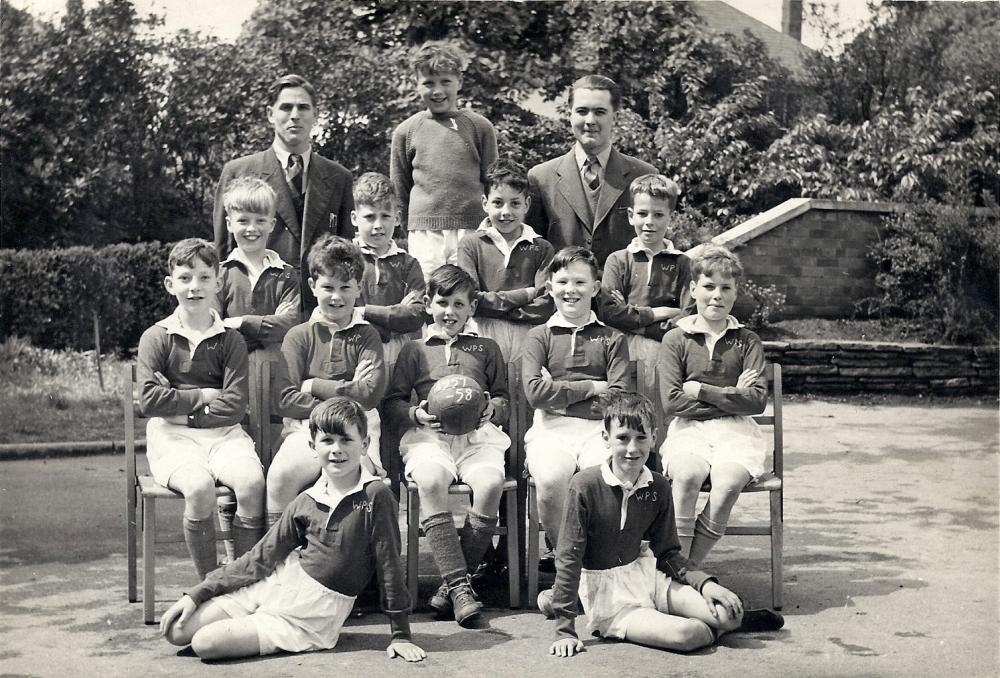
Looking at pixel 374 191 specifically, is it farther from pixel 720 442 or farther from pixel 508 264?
pixel 720 442

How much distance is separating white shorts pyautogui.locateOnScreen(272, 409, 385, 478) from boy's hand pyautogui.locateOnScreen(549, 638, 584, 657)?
3.36 ft

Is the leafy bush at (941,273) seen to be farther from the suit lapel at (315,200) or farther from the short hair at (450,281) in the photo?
the short hair at (450,281)

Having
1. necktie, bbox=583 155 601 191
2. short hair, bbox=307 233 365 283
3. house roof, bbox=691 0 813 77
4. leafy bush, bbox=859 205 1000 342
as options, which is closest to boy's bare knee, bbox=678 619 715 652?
short hair, bbox=307 233 365 283

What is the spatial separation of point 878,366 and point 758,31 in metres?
6.98

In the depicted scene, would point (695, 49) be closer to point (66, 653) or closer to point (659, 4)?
point (659, 4)

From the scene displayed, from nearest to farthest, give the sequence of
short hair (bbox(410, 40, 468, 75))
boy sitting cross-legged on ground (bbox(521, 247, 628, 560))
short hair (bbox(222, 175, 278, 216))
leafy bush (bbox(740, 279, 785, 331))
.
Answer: boy sitting cross-legged on ground (bbox(521, 247, 628, 560))
short hair (bbox(222, 175, 278, 216))
short hair (bbox(410, 40, 468, 75))
leafy bush (bbox(740, 279, 785, 331))

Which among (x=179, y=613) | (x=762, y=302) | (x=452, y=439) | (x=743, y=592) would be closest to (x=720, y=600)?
(x=743, y=592)

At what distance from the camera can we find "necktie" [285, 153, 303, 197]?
19.8ft

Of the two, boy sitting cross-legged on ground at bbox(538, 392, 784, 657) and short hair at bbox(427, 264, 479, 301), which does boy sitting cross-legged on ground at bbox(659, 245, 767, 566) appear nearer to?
boy sitting cross-legged on ground at bbox(538, 392, 784, 657)

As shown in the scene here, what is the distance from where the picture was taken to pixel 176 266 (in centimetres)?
501

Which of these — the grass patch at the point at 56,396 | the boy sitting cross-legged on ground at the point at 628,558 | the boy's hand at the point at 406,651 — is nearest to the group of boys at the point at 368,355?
the boy's hand at the point at 406,651

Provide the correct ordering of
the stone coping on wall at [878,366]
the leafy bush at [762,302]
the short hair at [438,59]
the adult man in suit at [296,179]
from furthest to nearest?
the leafy bush at [762,302] → the stone coping on wall at [878,366] → the short hair at [438,59] → the adult man in suit at [296,179]

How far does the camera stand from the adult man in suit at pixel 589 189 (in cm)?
607

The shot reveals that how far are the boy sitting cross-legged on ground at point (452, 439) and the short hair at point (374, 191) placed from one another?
55 cm
